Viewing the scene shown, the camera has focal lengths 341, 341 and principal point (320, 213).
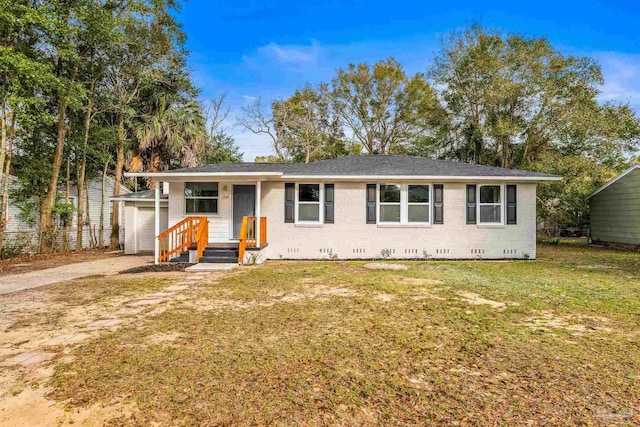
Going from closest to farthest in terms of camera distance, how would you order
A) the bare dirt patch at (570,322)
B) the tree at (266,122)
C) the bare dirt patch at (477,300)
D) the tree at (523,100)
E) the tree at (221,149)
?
the bare dirt patch at (570,322), the bare dirt patch at (477,300), the tree at (523,100), the tree at (221,149), the tree at (266,122)

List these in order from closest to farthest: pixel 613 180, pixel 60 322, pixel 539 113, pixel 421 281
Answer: pixel 60 322 < pixel 421 281 < pixel 613 180 < pixel 539 113

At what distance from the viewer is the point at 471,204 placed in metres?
11.4

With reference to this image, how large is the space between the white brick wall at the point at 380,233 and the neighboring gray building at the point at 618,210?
5706 mm

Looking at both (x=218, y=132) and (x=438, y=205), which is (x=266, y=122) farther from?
(x=438, y=205)

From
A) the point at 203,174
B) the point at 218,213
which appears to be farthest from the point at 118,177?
the point at 203,174

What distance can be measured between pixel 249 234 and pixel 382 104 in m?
19.2

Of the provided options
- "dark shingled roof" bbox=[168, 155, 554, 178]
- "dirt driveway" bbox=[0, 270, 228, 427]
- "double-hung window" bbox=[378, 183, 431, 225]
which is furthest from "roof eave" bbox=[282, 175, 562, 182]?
"dirt driveway" bbox=[0, 270, 228, 427]

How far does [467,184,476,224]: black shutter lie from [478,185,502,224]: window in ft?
0.71

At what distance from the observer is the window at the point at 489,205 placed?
452 inches

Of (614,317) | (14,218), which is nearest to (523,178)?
(614,317)

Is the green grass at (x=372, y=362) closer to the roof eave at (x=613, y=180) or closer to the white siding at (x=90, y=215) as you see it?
the roof eave at (x=613, y=180)

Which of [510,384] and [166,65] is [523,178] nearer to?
[510,384]

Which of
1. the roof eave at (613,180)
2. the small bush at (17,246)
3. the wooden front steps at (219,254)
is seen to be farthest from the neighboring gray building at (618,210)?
the small bush at (17,246)

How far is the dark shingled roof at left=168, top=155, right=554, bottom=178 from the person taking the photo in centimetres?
1121
